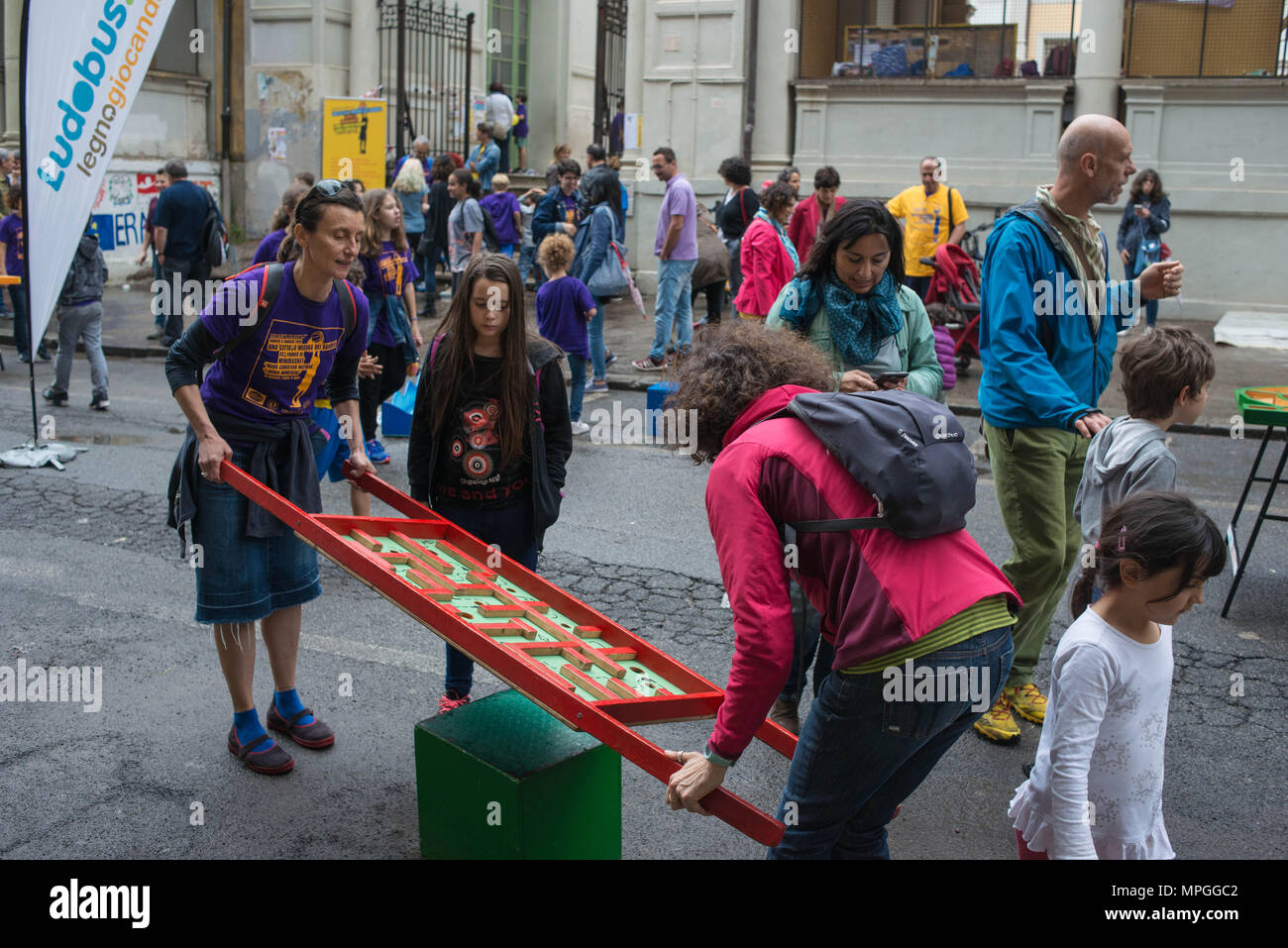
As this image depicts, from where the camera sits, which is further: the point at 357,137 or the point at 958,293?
the point at 357,137

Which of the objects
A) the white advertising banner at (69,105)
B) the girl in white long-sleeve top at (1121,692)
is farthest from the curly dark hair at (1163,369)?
the white advertising banner at (69,105)

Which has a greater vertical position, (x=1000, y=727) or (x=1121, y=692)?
(x=1121, y=692)

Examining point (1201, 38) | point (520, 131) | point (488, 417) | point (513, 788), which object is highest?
point (1201, 38)

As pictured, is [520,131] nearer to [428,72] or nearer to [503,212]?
[428,72]

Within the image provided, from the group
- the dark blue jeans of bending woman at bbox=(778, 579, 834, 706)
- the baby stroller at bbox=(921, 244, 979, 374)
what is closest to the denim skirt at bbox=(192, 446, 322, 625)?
the dark blue jeans of bending woman at bbox=(778, 579, 834, 706)

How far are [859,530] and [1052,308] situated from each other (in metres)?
2.12

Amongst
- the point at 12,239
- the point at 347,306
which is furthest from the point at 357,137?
the point at 347,306

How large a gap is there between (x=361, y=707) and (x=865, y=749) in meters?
2.65

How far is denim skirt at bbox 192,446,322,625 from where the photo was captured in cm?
394

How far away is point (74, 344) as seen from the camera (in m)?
10.3

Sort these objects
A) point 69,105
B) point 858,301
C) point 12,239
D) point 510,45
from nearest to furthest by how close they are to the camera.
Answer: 1. point 858,301
2. point 69,105
3. point 12,239
4. point 510,45

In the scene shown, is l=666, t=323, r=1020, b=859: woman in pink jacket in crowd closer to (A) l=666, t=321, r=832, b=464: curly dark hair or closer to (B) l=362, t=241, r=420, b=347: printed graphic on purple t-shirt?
(A) l=666, t=321, r=832, b=464: curly dark hair
